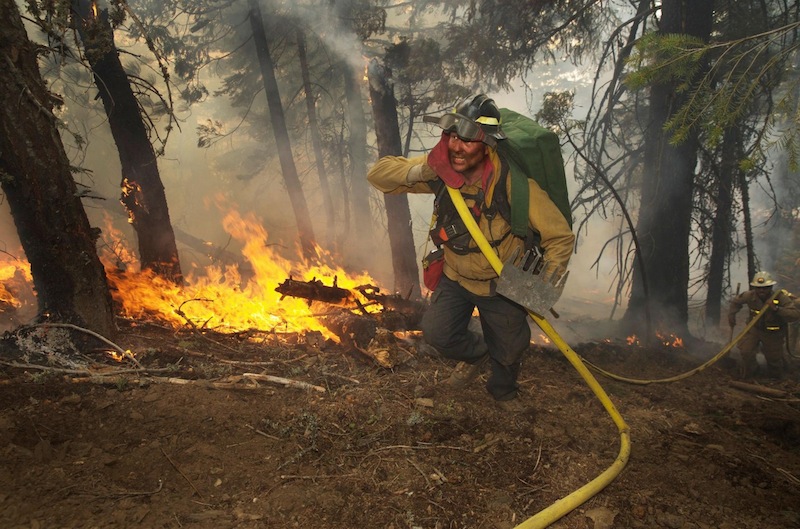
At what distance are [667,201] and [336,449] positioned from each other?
7542mm

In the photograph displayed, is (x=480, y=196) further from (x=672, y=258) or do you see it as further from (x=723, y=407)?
(x=672, y=258)

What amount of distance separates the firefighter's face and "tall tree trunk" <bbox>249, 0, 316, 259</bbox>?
32.4ft

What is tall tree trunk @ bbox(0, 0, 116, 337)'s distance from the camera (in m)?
3.58

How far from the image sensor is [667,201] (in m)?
7.88

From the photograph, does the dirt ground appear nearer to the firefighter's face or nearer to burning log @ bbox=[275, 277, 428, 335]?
burning log @ bbox=[275, 277, 428, 335]

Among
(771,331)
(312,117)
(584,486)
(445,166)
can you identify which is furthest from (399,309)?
(312,117)

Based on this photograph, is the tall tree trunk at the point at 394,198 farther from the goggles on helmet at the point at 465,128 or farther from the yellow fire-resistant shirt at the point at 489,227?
the goggles on helmet at the point at 465,128

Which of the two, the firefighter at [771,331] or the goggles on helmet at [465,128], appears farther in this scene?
the firefighter at [771,331]

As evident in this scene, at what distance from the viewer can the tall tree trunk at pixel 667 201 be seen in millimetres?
7191

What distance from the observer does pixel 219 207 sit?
75.0 feet

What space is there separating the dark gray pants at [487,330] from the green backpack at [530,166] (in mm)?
808

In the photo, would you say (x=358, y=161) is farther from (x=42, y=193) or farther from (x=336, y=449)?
(x=336, y=449)

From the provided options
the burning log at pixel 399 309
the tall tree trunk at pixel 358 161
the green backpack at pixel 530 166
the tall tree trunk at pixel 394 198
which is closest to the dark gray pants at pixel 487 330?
the green backpack at pixel 530 166

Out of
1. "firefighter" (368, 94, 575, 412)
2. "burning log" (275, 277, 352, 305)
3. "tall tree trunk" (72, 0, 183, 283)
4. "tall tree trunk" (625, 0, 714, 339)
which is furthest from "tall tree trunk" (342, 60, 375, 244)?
"firefighter" (368, 94, 575, 412)
